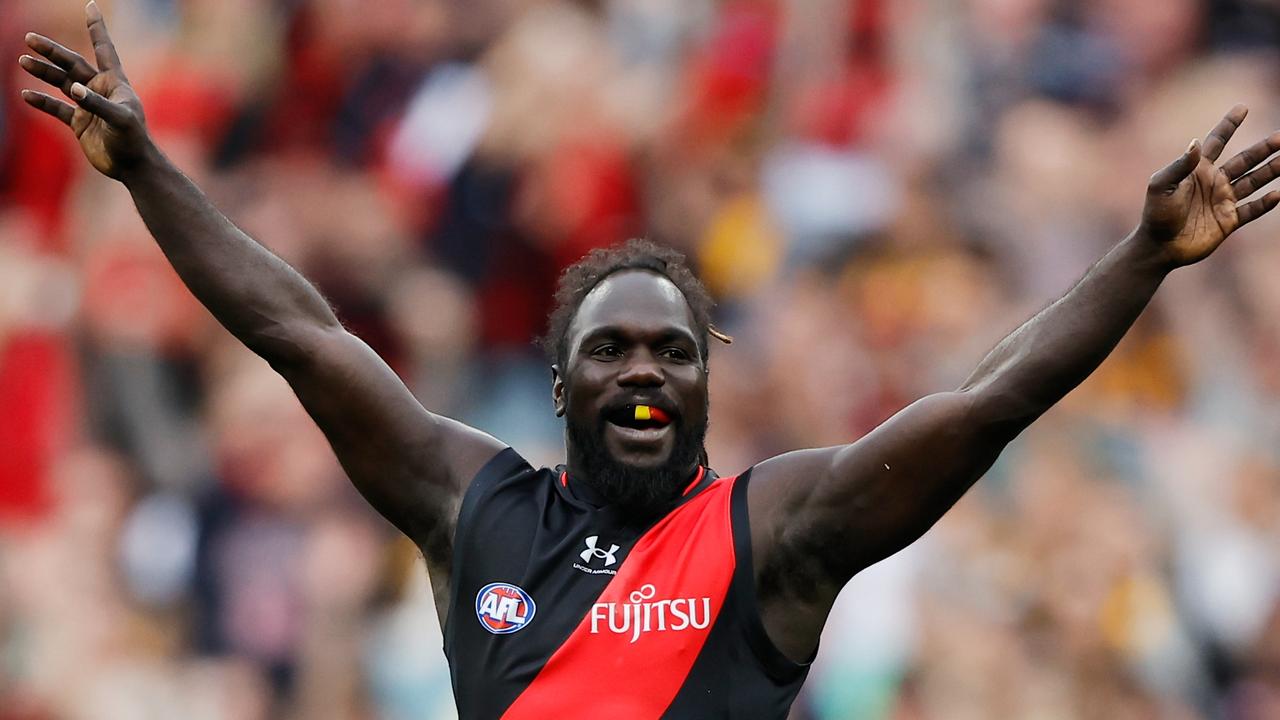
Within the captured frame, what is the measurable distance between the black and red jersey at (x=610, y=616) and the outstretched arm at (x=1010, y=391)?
13 centimetres

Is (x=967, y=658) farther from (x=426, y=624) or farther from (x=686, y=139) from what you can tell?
(x=686, y=139)

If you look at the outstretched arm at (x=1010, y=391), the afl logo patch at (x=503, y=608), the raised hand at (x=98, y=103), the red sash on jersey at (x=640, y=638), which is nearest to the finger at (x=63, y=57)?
the raised hand at (x=98, y=103)

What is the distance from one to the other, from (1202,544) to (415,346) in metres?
3.95

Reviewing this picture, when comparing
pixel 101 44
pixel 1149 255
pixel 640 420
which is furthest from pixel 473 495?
pixel 1149 255

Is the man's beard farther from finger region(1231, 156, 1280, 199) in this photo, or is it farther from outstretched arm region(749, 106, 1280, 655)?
finger region(1231, 156, 1280, 199)

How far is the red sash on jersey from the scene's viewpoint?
4875 millimetres

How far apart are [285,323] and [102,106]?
2.28 ft

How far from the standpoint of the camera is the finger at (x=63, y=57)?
193 inches

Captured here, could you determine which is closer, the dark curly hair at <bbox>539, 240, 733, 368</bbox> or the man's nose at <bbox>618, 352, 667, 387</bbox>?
the man's nose at <bbox>618, 352, 667, 387</bbox>

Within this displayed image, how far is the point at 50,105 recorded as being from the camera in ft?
16.5

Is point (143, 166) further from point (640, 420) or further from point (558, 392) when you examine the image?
point (640, 420)

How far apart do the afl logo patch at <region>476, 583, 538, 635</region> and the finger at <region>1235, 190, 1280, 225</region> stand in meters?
1.92

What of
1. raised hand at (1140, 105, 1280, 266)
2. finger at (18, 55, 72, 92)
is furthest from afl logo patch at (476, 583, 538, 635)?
raised hand at (1140, 105, 1280, 266)

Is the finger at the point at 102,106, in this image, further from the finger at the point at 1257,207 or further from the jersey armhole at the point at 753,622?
the finger at the point at 1257,207
